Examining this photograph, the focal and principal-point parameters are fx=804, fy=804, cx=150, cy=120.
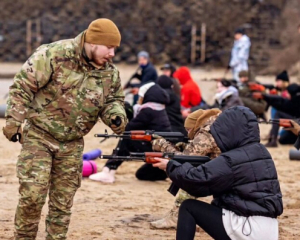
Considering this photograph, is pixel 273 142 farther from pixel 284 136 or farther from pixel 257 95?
pixel 257 95

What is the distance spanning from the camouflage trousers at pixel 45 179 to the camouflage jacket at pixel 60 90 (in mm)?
92

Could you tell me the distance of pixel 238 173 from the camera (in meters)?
5.34

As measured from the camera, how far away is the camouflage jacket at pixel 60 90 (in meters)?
5.84

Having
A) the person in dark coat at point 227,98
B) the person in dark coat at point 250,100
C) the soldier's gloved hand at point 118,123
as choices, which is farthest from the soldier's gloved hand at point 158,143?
the person in dark coat at point 250,100

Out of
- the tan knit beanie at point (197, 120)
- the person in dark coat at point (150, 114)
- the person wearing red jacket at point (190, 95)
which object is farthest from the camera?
the person wearing red jacket at point (190, 95)

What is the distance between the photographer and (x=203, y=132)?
6.43 meters

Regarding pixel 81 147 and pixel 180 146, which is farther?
pixel 180 146

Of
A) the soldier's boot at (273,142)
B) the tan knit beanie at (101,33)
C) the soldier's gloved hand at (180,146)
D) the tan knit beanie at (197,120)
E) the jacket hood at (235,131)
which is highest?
the tan knit beanie at (101,33)

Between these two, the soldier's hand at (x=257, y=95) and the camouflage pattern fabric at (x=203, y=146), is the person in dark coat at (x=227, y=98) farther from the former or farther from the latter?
the camouflage pattern fabric at (x=203, y=146)

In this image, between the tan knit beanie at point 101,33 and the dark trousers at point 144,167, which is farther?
the dark trousers at point 144,167

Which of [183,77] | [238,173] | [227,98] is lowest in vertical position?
[183,77]

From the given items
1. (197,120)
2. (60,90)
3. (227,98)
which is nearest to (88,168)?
(227,98)

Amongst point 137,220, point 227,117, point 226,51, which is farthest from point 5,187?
point 226,51

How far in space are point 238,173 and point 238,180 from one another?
0.05m
